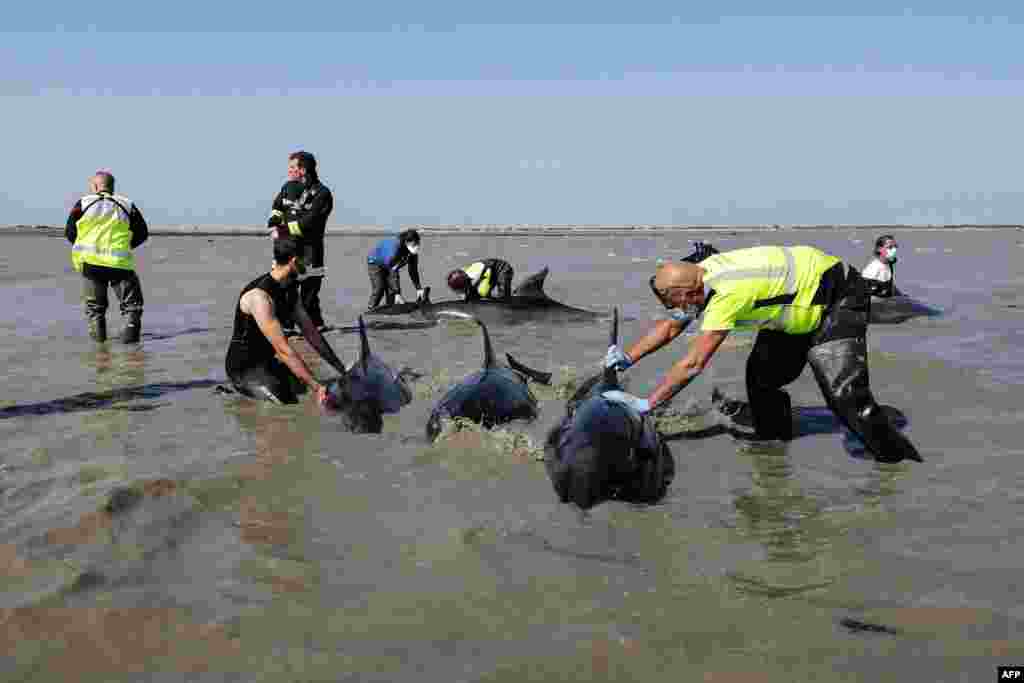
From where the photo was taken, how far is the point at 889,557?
523cm

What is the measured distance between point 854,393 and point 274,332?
4963 mm

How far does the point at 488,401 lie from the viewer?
328 inches

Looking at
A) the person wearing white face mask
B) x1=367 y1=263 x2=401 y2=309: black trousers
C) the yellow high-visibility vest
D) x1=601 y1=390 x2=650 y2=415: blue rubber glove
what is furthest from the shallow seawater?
x1=367 y1=263 x2=401 y2=309: black trousers

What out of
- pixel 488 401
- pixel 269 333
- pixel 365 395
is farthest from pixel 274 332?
pixel 488 401

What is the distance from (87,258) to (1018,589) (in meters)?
11.5

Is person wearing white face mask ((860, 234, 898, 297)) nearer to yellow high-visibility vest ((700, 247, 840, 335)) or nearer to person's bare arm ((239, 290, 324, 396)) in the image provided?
yellow high-visibility vest ((700, 247, 840, 335))

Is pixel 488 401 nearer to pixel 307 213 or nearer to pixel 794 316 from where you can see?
pixel 794 316

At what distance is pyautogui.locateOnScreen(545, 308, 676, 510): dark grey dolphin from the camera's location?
6164 mm

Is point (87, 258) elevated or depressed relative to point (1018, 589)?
elevated

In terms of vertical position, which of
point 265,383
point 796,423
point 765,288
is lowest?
point 796,423

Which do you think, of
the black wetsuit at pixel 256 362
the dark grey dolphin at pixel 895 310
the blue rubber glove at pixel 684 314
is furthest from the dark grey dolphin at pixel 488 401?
the dark grey dolphin at pixel 895 310

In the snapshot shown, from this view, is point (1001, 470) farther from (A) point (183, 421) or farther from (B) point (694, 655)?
(A) point (183, 421)

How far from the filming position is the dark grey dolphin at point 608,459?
6.16 meters

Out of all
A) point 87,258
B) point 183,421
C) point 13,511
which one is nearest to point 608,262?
point 87,258
